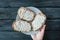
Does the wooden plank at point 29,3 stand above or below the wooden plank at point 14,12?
above

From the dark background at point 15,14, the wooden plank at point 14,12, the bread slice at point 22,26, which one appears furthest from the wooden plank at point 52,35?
the bread slice at point 22,26

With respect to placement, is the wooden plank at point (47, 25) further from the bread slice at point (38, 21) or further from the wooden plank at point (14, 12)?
the bread slice at point (38, 21)

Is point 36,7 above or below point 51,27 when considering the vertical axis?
above

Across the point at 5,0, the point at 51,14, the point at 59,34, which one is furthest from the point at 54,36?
the point at 5,0

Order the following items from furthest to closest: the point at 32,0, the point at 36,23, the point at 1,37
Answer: the point at 1,37 < the point at 32,0 < the point at 36,23

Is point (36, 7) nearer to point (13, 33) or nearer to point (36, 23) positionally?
point (36, 23)

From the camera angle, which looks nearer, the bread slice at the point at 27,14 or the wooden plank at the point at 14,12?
the bread slice at the point at 27,14

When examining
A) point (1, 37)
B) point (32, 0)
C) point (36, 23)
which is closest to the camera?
point (36, 23)

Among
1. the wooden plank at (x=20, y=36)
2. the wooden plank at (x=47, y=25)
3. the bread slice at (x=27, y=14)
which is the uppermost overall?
the bread slice at (x=27, y=14)
